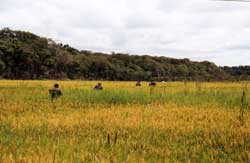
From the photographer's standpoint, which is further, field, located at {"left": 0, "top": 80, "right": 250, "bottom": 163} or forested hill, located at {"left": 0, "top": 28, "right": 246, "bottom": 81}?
forested hill, located at {"left": 0, "top": 28, "right": 246, "bottom": 81}

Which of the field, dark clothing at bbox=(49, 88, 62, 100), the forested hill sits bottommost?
the field

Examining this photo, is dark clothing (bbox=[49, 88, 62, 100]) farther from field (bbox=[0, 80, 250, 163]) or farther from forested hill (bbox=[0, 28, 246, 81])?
forested hill (bbox=[0, 28, 246, 81])

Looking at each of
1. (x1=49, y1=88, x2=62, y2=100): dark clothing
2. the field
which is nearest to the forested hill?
(x1=49, y1=88, x2=62, y2=100): dark clothing

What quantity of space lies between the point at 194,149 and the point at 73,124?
367cm

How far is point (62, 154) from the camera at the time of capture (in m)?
6.78

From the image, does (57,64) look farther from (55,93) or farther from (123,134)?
(123,134)

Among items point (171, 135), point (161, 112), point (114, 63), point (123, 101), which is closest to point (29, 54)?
point (114, 63)

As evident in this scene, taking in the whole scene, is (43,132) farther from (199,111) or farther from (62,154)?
(199,111)

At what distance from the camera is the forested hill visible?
58.4m

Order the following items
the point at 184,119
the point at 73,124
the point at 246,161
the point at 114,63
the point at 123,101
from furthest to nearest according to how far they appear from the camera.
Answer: the point at 114,63 → the point at 123,101 → the point at 184,119 → the point at 73,124 → the point at 246,161

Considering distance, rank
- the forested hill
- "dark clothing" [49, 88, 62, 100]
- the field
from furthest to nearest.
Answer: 1. the forested hill
2. "dark clothing" [49, 88, 62, 100]
3. the field

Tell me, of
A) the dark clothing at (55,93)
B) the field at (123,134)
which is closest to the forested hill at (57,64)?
the dark clothing at (55,93)

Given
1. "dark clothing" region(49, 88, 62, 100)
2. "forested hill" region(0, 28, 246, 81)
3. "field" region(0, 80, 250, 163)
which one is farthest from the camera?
"forested hill" region(0, 28, 246, 81)

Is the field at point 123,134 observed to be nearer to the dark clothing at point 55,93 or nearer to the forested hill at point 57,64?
the dark clothing at point 55,93
